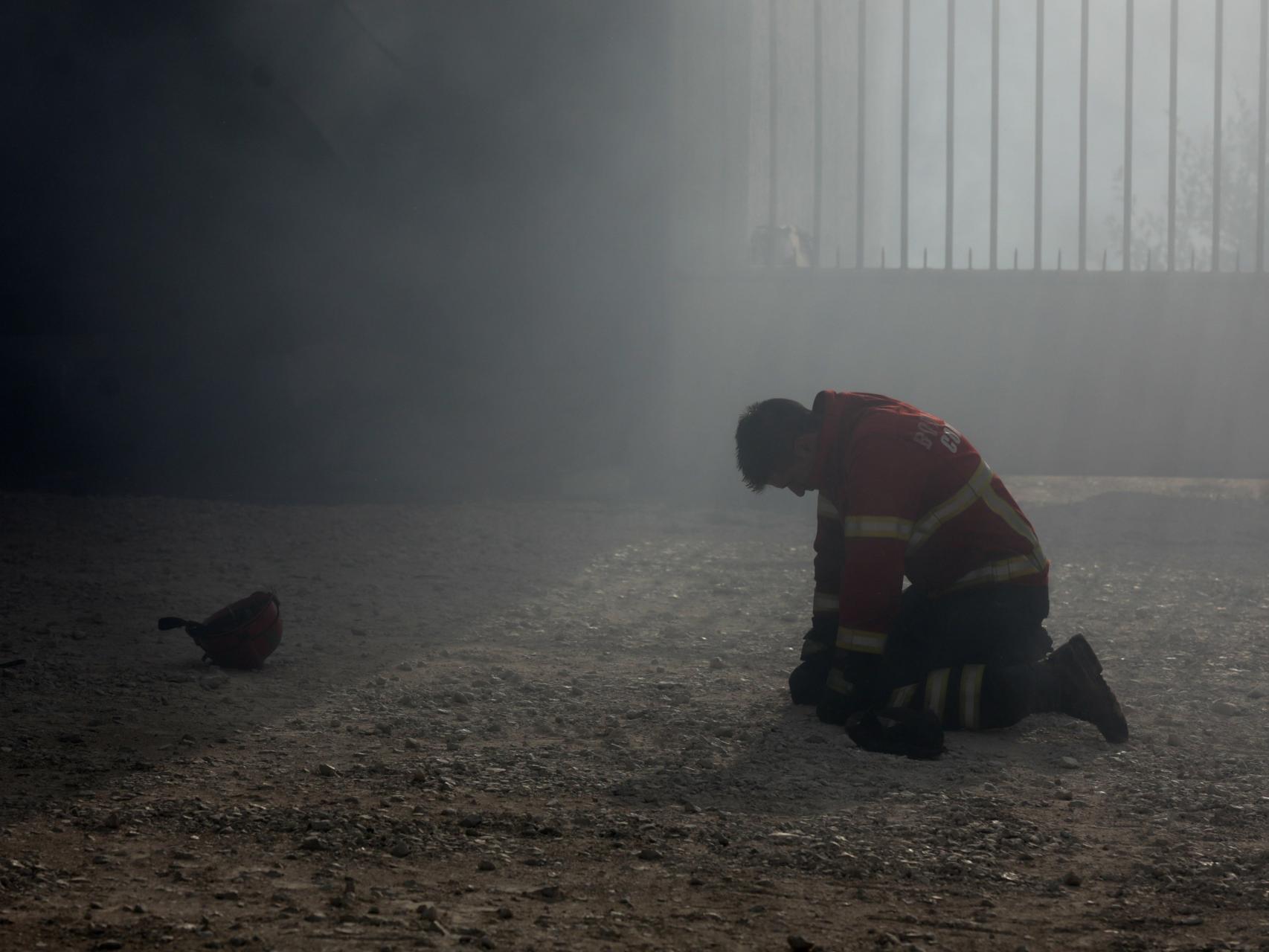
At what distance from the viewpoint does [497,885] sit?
2139mm

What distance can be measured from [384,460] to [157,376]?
1913mm

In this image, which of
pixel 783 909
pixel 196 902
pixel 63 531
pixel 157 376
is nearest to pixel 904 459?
pixel 783 909

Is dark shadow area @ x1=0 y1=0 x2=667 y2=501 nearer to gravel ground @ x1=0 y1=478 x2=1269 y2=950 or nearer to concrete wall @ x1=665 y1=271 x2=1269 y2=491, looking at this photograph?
concrete wall @ x1=665 y1=271 x2=1269 y2=491

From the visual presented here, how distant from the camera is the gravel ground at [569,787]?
1995mm

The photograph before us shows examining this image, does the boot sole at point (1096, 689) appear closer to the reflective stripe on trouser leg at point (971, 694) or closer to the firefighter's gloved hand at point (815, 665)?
the reflective stripe on trouser leg at point (971, 694)

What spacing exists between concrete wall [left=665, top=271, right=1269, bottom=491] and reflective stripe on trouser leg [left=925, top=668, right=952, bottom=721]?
648cm

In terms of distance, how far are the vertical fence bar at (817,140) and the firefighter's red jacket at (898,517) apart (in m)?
7.05

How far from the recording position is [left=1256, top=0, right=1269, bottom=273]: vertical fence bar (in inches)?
384

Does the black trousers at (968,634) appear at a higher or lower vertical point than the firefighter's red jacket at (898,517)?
lower

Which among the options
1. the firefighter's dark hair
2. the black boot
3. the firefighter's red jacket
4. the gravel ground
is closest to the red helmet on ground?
the gravel ground

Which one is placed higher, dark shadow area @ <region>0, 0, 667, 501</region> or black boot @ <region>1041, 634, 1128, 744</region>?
dark shadow area @ <region>0, 0, 667, 501</region>

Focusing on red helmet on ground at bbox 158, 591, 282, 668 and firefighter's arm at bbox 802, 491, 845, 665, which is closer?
firefighter's arm at bbox 802, 491, 845, 665

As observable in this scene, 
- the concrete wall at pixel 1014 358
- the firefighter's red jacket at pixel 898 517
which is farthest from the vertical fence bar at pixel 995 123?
the firefighter's red jacket at pixel 898 517

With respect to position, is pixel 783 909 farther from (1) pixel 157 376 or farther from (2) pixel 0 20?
(1) pixel 157 376
